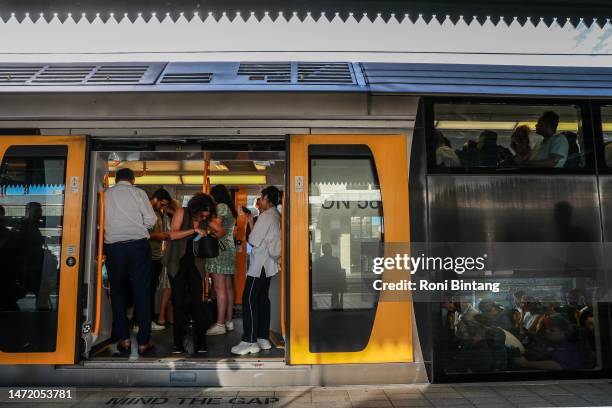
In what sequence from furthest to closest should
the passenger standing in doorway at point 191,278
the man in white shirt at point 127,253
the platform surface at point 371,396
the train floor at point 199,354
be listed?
the passenger standing in doorway at point 191,278
the man in white shirt at point 127,253
the train floor at point 199,354
the platform surface at point 371,396

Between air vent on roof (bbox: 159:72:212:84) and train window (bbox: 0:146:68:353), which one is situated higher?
air vent on roof (bbox: 159:72:212:84)

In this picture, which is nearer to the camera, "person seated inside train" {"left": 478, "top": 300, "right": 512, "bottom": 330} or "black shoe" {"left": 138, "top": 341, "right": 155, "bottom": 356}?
"person seated inside train" {"left": 478, "top": 300, "right": 512, "bottom": 330}

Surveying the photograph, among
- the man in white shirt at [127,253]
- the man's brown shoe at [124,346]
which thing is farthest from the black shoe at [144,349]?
the man's brown shoe at [124,346]

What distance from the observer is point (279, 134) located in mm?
4262

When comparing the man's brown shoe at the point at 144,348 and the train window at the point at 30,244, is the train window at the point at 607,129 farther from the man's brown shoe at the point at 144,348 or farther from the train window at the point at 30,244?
the train window at the point at 30,244

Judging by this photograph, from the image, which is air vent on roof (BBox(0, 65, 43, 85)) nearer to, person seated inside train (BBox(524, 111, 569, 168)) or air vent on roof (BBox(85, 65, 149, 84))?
air vent on roof (BBox(85, 65, 149, 84))

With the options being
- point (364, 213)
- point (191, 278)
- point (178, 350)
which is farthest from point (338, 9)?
point (178, 350)

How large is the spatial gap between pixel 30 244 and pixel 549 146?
499 cm

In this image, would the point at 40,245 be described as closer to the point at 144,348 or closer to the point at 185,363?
the point at 144,348

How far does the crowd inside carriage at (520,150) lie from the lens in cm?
403

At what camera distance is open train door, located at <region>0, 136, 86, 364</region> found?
4031 millimetres

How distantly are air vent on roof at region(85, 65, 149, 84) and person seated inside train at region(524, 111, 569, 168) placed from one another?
12.4 ft

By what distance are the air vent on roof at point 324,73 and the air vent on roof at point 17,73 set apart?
2642 millimetres

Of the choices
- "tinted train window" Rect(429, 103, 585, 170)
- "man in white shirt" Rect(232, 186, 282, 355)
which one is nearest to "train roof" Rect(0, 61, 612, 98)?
"tinted train window" Rect(429, 103, 585, 170)
